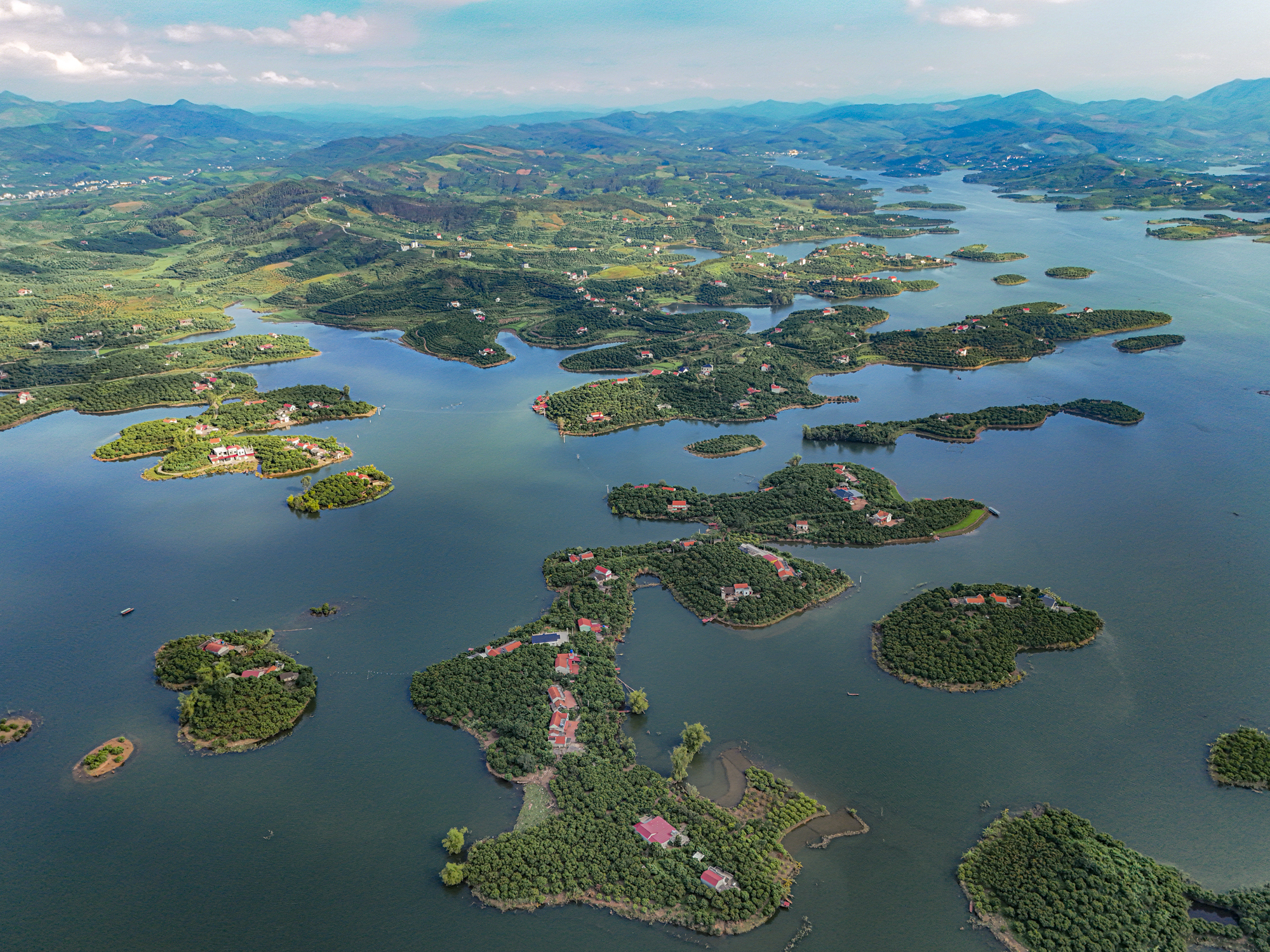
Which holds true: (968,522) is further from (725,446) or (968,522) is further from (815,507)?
(725,446)

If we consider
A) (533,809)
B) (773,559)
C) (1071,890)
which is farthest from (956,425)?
(533,809)

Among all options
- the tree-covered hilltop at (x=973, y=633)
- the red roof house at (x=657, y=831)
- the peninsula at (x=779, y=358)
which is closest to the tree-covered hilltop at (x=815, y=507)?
the tree-covered hilltop at (x=973, y=633)

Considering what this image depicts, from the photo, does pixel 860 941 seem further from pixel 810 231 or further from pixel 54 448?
pixel 810 231

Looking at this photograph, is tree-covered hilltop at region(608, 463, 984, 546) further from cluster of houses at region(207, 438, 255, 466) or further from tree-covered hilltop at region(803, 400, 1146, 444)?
cluster of houses at region(207, 438, 255, 466)

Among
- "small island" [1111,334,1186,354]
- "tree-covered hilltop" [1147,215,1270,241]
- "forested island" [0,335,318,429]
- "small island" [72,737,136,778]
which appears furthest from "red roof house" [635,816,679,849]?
"tree-covered hilltop" [1147,215,1270,241]

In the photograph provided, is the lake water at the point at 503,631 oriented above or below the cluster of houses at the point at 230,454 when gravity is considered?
below

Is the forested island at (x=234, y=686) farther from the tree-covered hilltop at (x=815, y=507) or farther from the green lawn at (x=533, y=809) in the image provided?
the tree-covered hilltop at (x=815, y=507)
